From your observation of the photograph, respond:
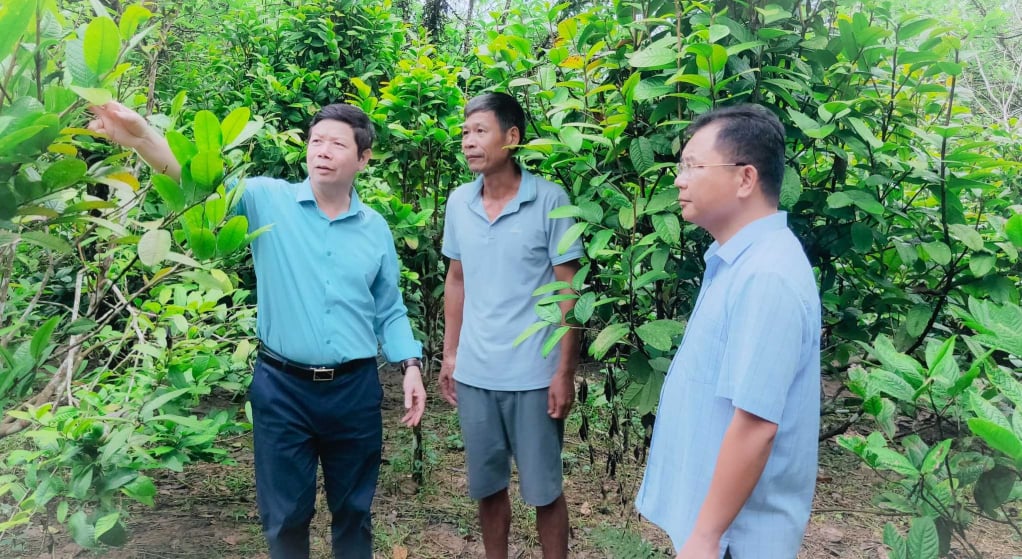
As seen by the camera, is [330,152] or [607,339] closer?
[607,339]

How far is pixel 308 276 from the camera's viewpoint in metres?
2.08

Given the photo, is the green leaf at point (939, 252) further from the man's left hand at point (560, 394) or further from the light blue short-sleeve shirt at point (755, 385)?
the man's left hand at point (560, 394)

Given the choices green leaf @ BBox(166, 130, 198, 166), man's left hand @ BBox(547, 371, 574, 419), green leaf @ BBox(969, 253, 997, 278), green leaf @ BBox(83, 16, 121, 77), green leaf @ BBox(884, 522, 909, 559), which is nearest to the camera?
green leaf @ BBox(83, 16, 121, 77)

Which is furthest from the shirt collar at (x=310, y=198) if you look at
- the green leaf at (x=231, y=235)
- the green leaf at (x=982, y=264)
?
the green leaf at (x=982, y=264)

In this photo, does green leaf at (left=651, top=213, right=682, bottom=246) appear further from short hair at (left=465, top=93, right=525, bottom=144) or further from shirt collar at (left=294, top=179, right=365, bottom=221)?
shirt collar at (left=294, top=179, right=365, bottom=221)

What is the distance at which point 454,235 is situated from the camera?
8.25ft

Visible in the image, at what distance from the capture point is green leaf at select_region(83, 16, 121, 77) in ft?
2.91

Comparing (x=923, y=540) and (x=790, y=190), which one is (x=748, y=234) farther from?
(x=923, y=540)

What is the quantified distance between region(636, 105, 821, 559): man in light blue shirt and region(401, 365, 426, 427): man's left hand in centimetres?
104

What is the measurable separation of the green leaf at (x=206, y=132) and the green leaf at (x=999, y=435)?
1127 mm

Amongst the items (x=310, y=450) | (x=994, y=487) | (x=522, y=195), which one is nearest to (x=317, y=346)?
(x=310, y=450)

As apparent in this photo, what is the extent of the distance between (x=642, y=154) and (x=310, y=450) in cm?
134

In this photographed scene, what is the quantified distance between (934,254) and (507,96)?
54.0 inches

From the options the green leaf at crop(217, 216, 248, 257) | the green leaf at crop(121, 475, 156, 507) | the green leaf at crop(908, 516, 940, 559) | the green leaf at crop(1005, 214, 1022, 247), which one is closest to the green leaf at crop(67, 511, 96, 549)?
the green leaf at crop(121, 475, 156, 507)
